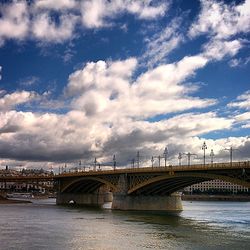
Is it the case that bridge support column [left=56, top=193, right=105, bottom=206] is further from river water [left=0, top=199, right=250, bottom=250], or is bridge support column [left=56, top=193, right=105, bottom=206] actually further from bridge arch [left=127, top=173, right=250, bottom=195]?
river water [left=0, top=199, right=250, bottom=250]

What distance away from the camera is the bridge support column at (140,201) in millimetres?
97438

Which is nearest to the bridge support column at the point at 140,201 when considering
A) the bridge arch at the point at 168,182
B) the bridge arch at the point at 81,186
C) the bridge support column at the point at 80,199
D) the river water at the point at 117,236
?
the bridge arch at the point at 168,182

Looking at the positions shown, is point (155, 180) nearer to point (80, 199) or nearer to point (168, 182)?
point (168, 182)

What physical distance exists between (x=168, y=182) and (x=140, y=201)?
28.4ft

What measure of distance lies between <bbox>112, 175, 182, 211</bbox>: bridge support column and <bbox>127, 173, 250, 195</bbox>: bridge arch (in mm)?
1266

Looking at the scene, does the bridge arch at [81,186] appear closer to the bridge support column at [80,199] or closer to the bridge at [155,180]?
the bridge at [155,180]

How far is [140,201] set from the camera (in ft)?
321

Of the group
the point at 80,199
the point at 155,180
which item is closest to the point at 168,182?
the point at 155,180

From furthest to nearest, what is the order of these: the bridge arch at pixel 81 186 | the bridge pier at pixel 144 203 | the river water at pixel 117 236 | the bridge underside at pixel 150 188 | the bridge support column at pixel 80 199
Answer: the bridge support column at pixel 80 199 → the bridge arch at pixel 81 186 → the bridge pier at pixel 144 203 → the bridge underside at pixel 150 188 → the river water at pixel 117 236

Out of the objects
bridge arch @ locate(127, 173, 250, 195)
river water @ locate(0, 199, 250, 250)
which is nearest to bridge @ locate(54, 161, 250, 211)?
bridge arch @ locate(127, 173, 250, 195)

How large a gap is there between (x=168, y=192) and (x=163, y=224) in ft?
120

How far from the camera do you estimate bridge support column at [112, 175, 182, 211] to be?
97.4m

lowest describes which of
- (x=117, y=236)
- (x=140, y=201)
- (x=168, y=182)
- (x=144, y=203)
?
(x=117, y=236)

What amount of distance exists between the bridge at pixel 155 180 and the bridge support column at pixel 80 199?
473 centimetres
